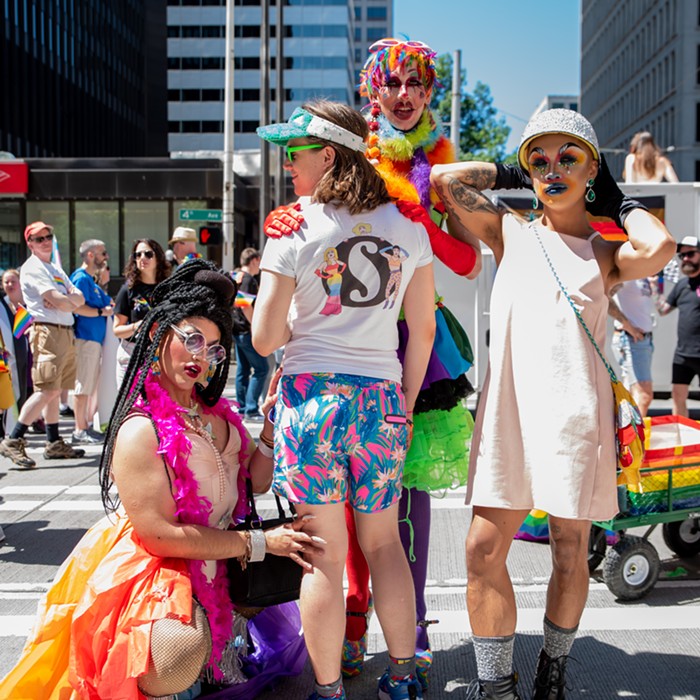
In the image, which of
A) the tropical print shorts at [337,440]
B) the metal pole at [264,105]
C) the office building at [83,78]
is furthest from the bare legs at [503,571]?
the office building at [83,78]

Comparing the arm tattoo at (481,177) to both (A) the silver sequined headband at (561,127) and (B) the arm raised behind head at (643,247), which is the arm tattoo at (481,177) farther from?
(B) the arm raised behind head at (643,247)

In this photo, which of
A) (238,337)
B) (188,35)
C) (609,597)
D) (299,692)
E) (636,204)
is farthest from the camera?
(188,35)

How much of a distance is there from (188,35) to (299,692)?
7958 cm

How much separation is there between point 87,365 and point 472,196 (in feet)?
21.0

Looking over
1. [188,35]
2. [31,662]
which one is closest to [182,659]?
[31,662]

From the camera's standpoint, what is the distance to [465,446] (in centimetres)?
334

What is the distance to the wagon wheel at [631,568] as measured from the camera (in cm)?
407

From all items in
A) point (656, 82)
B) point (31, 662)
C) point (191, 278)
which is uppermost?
point (656, 82)

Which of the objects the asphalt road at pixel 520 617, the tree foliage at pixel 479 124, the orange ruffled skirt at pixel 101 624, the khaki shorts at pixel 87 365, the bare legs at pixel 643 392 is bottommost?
the asphalt road at pixel 520 617

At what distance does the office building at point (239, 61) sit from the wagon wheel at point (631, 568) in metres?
74.4

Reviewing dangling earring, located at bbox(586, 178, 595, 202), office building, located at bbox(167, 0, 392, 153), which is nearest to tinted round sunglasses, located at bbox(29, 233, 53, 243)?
dangling earring, located at bbox(586, 178, 595, 202)

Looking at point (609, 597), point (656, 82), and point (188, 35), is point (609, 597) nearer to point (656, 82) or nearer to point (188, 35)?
point (656, 82)

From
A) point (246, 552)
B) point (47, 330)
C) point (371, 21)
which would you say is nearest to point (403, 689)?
point (246, 552)

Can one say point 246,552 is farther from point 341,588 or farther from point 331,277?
point 331,277
